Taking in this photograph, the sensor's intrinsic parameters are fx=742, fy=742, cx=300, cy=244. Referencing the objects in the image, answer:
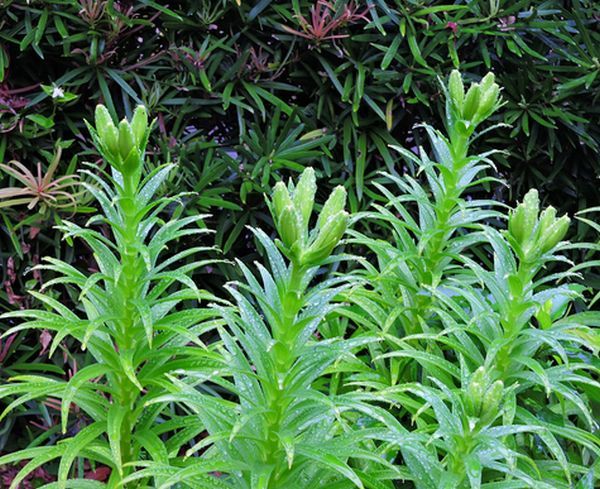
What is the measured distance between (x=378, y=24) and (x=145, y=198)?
1.27 m

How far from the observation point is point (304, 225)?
96 centimetres

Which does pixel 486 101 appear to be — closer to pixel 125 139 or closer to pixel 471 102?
pixel 471 102

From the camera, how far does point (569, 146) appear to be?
2557 millimetres

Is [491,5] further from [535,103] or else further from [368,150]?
[368,150]

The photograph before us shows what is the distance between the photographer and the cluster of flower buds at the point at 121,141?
3.71 ft

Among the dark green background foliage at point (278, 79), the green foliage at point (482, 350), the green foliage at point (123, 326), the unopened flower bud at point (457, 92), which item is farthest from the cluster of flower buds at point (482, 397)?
the dark green background foliage at point (278, 79)

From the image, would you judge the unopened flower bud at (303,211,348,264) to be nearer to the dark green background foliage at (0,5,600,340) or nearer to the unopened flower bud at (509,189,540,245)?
the unopened flower bud at (509,189,540,245)

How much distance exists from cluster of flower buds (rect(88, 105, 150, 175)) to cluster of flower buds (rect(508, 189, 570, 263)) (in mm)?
598

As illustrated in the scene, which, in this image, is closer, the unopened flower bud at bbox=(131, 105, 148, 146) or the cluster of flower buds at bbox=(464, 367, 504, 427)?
the cluster of flower buds at bbox=(464, 367, 504, 427)

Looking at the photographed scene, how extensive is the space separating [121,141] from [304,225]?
0.35 metres

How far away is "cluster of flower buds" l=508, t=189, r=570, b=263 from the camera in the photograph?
1.14m

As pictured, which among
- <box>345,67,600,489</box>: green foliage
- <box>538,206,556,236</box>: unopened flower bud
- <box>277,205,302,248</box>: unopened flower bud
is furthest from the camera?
<box>538,206,556,236</box>: unopened flower bud

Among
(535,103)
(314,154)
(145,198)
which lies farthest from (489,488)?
(535,103)

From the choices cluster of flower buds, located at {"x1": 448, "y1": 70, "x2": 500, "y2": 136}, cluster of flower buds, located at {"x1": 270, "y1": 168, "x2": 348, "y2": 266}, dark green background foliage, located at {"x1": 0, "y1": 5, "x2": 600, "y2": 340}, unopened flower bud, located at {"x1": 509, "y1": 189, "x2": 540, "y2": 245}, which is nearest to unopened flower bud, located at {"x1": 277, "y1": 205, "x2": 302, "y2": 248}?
cluster of flower buds, located at {"x1": 270, "y1": 168, "x2": 348, "y2": 266}
